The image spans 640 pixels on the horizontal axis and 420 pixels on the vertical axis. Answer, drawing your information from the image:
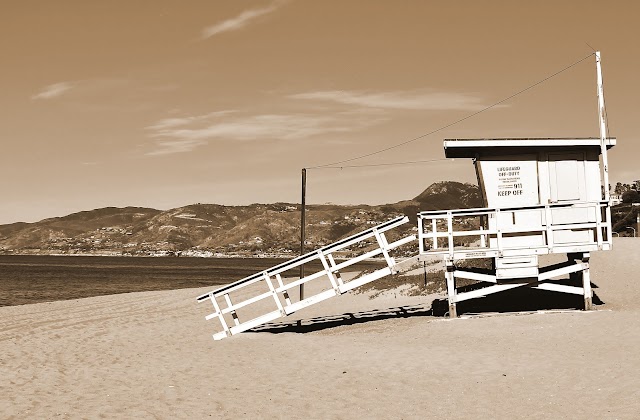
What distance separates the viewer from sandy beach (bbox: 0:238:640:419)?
991cm

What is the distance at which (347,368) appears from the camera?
508 inches

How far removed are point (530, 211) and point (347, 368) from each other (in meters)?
7.88

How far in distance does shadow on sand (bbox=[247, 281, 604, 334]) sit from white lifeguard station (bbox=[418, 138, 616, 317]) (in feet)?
5.75

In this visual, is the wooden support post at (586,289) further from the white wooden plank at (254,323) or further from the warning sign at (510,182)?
the white wooden plank at (254,323)

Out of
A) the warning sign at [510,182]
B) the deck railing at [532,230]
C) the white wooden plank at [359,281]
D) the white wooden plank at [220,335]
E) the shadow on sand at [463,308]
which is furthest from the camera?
the shadow on sand at [463,308]

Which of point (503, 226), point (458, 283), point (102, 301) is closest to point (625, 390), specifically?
point (503, 226)

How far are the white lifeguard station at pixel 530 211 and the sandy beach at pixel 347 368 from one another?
1.21 meters

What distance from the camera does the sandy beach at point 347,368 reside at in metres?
9.91

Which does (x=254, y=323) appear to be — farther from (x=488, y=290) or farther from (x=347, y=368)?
(x=488, y=290)

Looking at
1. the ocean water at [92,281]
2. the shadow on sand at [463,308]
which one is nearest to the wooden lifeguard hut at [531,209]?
the shadow on sand at [463,308]

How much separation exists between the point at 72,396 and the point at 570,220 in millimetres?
13232

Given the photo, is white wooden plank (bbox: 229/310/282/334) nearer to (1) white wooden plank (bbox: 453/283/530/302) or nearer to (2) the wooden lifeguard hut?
(2) the wooden lifeguard hut

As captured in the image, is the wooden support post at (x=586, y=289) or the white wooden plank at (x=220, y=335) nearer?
the wooden support post at (x=586, y=289)

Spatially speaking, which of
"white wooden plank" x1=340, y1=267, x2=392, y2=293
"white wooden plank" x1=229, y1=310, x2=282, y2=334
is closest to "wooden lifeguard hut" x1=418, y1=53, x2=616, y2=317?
"white wooden plank" x1=340, y1=267, x2=392, y2=293
